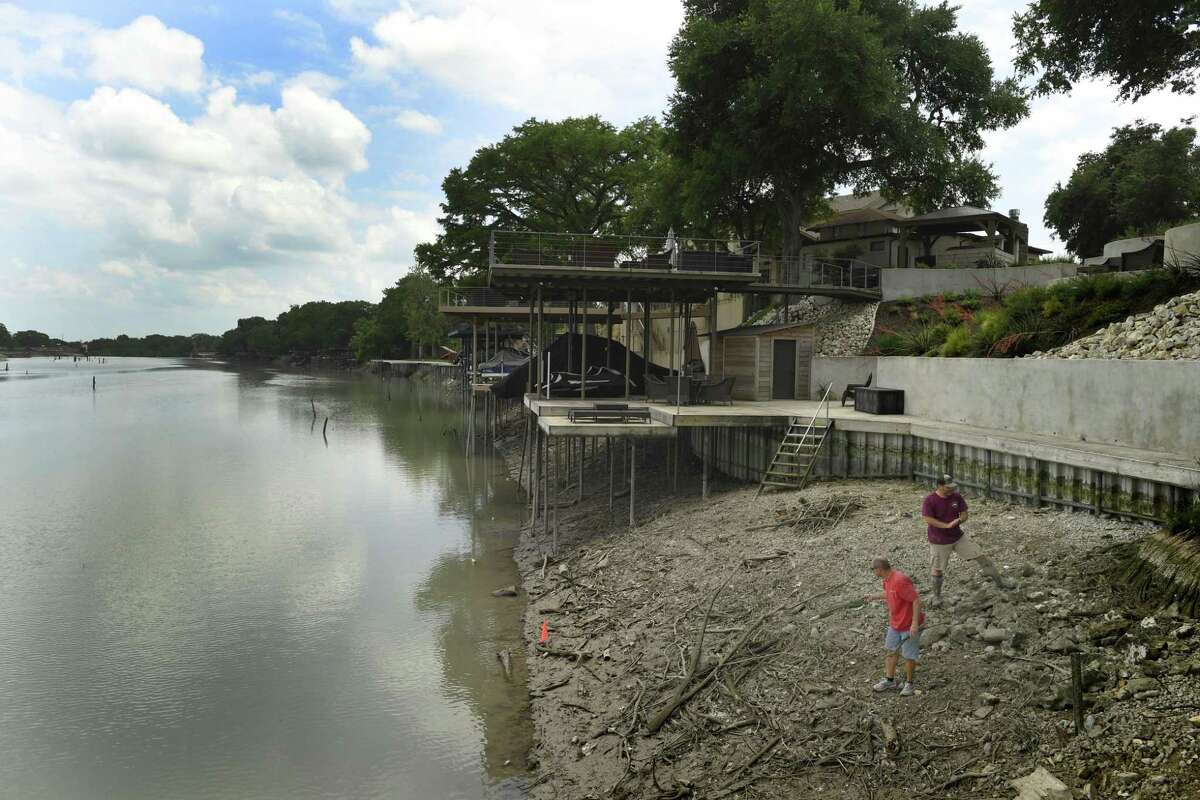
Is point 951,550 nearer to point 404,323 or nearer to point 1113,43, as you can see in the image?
point 1113,43

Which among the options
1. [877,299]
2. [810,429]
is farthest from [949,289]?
[810,429]

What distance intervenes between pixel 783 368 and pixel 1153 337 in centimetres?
1107

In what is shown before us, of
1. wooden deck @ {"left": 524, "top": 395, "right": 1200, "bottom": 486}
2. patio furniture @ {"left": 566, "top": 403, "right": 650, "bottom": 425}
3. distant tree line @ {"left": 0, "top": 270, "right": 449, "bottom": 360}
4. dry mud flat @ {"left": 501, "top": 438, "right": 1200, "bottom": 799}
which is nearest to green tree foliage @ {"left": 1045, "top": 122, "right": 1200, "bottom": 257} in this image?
wooden deck @ {"left": 524, "top": 395, "right": 1200, "bottom": 486}

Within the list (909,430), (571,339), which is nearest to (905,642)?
(909,430)

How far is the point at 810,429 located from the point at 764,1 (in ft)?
66.7

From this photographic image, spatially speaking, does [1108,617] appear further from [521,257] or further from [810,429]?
[521,257]

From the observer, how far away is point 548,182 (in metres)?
47.8

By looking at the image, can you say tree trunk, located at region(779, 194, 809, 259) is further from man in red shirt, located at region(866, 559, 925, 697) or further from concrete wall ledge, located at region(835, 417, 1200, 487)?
man in red shirt, located at region(866, 559, 925, 697)

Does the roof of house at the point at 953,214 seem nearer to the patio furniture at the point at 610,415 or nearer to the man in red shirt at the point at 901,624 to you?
the patio furniture at the point at 610,415

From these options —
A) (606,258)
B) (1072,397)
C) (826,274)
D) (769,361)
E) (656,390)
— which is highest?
(826,274)

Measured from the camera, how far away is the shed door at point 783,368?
24516 mm

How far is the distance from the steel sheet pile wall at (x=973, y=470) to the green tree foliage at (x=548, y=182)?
92.4ft

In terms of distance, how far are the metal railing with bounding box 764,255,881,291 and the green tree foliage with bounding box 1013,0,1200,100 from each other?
36.3ft

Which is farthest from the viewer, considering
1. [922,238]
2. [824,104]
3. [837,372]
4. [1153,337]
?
[922,238]
